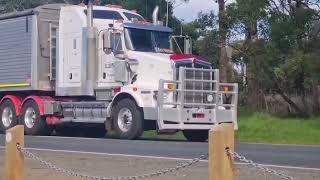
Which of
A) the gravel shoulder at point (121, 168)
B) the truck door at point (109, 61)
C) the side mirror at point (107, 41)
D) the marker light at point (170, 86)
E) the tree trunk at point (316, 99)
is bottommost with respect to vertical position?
the gravel shoulder at point (121, 168)

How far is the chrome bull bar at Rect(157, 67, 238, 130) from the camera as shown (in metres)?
20.8

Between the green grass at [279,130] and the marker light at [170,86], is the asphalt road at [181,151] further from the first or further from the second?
the green grass at [279,130]

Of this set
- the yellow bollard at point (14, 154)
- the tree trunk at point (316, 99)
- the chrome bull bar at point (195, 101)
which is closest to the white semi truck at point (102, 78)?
the chrome bull bar at point (195, 101)

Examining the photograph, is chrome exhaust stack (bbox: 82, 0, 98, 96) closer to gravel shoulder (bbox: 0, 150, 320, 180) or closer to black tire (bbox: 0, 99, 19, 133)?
black tire (bbox: 0, 99, 19, 133)

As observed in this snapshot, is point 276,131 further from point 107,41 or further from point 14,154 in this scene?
point 14,154

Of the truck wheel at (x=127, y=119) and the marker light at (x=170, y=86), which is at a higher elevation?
the marker light at (x=170, y=86)

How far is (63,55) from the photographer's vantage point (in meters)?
24.5

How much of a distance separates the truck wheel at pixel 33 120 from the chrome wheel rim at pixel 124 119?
154 inches

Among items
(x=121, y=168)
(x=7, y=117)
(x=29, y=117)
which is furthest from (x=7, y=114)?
(x=121, y=168)

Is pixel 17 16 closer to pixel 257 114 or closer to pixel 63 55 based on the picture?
pixel 63 55

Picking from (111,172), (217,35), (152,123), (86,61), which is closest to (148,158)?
(111,172)

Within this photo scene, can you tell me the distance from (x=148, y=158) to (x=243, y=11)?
17751 millimetres

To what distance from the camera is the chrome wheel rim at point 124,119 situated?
21688 mm

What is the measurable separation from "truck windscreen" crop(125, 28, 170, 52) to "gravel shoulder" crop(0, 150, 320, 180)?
7524 millimetres
